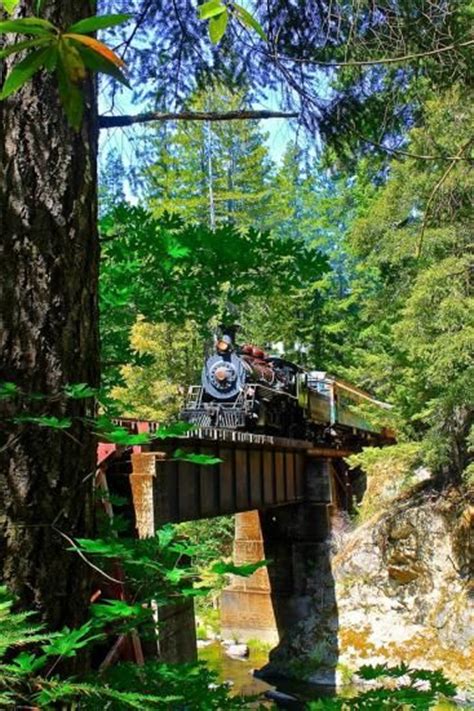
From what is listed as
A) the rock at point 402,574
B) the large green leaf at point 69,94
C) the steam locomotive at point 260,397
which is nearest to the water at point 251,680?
the rock at point 402,574

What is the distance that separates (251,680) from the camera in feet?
52.6

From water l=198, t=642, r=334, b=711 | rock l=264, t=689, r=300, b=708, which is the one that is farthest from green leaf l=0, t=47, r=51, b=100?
rock l=264, t=689, r=300, b=708

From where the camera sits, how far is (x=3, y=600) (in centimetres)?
195

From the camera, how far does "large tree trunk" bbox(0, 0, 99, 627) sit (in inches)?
85.5

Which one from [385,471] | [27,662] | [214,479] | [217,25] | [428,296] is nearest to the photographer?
[217,25]

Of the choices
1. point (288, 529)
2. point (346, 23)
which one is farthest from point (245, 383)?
point (346, 23)

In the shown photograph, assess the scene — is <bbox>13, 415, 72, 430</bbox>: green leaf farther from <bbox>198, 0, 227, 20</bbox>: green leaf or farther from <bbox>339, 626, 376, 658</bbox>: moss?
<bbox>339, 626, 376, 658</bbox>: moss

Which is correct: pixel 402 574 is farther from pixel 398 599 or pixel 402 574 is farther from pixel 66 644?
pixel 66 644

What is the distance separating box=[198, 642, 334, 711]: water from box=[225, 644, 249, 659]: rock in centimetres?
12

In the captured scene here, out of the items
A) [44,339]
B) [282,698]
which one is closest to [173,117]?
[44,339]

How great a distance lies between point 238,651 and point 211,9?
754 inches

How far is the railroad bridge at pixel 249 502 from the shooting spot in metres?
8.41

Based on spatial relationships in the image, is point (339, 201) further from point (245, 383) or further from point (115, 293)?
point (115, 293)

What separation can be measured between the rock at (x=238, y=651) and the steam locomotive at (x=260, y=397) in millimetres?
6080
